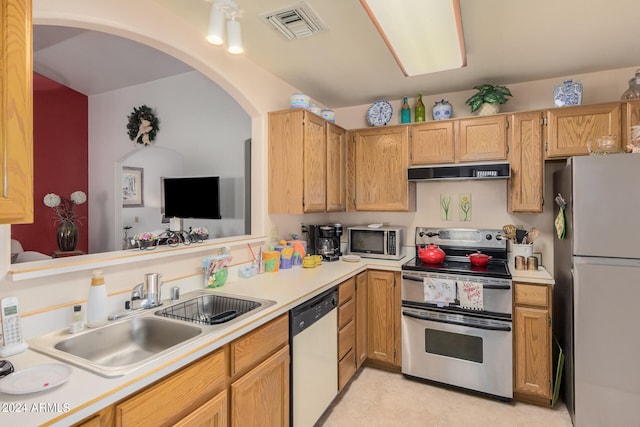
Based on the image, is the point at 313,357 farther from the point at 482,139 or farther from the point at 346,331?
the point at 482,139

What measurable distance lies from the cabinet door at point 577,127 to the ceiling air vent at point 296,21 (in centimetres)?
189

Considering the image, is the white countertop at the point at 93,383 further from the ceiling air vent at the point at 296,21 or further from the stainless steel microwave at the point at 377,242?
the ceiling air vent at the point at 296,21

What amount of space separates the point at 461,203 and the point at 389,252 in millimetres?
838

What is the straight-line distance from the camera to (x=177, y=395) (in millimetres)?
1142

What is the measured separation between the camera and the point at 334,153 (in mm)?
3109

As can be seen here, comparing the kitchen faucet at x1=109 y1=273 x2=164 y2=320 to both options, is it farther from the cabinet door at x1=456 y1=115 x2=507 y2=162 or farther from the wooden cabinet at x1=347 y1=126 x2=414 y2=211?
the cabinet door at x1=456 y1=115 x2=507 y2=162

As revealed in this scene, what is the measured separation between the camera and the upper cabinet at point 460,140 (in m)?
2.72

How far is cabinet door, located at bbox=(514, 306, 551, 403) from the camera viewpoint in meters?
2.30

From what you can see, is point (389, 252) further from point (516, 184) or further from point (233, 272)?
point (233, 272)

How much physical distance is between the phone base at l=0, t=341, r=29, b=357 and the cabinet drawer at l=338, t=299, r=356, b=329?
1689mm

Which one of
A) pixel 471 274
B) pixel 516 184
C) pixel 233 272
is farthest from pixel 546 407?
pixel 233 272

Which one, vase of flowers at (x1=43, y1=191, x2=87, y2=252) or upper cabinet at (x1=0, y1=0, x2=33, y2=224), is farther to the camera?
vase of flowers at (x1=43, y1=191, x2=87, y2=252)

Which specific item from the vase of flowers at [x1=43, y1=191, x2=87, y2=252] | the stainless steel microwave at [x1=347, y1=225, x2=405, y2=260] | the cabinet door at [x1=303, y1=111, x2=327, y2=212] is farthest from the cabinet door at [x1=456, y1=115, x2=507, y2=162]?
the vase of flowers at [x1=43, y1=191, x2=87, y2=252]

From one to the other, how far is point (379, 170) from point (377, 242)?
69 centimetres
